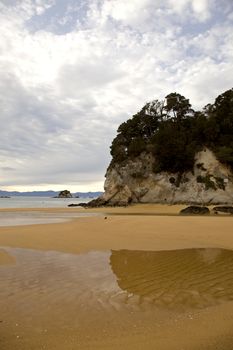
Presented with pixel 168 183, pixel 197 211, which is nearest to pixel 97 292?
pixel 197 211

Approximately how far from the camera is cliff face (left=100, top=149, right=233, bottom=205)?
44.5 metres

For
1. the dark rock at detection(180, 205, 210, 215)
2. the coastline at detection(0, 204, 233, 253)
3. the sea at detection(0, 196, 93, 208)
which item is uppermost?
the sea at detection(0, 196, 93, 208)

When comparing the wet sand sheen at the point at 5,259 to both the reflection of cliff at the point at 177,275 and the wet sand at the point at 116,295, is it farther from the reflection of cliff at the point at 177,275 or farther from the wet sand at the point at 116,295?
the reflection of cliff at the point at 177,275

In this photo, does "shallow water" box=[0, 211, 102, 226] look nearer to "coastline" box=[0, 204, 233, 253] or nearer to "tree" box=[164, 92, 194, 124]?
"coastline" box=[0, 204, 233, 253]

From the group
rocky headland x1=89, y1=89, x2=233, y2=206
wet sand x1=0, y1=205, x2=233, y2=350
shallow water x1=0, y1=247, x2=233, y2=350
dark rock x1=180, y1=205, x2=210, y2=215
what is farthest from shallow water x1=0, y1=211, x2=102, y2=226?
rocky headland x1=89, y1=89, x2=233, y2=206

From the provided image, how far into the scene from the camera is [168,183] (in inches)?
1929

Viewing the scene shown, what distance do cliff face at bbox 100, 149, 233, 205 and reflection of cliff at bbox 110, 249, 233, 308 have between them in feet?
113

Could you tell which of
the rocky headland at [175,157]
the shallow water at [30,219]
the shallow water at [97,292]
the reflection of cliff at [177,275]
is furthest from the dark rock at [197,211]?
the shallow water at [97,292]

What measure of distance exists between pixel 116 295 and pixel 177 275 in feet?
6.85

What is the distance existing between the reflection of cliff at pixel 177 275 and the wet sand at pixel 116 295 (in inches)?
0.8

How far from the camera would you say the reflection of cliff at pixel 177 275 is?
5.92 m

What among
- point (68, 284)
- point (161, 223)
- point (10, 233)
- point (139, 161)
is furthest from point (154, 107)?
point (68, 284)

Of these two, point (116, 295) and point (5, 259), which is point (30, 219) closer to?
point (5, 259)

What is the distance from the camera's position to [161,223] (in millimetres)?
17672
